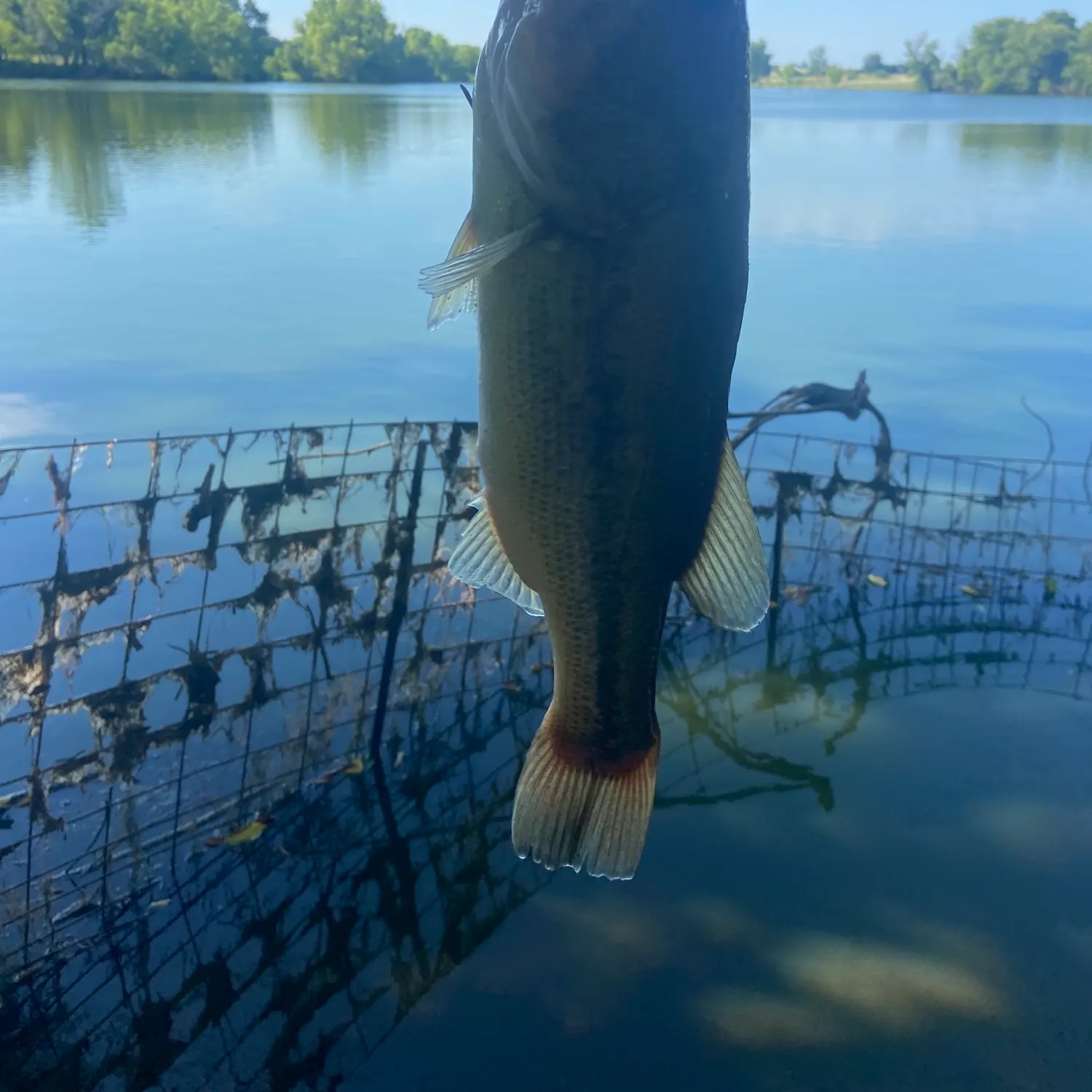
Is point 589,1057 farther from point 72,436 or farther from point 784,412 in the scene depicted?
point 72,436

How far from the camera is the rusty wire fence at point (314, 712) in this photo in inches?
150

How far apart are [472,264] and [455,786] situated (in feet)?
13.2

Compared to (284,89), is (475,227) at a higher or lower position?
lower

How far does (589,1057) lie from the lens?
12.1 feet

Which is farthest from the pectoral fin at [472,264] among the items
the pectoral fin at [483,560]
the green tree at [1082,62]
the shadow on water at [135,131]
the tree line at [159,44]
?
the green tree at [1082,62]

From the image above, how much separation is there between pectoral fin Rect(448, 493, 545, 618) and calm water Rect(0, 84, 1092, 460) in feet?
24.4

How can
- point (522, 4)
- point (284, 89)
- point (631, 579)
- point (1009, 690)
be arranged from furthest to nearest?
point (284, 89)
point (1009, 690)
point (631, 579)
point (522, 4)

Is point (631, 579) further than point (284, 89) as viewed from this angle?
No

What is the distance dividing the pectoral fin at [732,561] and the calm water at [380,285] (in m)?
7.58

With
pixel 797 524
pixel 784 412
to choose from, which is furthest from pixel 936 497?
pixel 784 412

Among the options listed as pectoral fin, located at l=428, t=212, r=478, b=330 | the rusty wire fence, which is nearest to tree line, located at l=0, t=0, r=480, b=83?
the rusty wire fence

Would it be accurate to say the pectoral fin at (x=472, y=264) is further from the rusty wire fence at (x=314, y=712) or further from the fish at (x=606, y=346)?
the rusty wire fence at (x=314, y=712)

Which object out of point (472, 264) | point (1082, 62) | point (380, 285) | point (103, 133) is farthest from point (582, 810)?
point (1082, 62)

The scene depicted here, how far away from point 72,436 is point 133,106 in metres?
21.9
